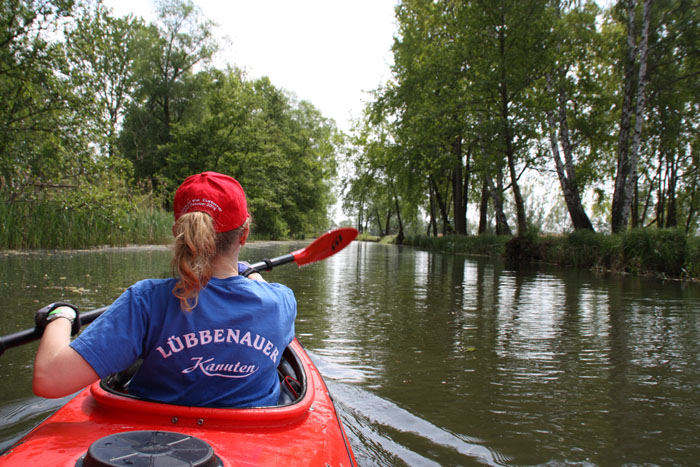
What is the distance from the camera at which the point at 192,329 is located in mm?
1470

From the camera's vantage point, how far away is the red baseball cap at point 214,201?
1565 mm

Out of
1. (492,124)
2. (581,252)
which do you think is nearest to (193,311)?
(581,252)

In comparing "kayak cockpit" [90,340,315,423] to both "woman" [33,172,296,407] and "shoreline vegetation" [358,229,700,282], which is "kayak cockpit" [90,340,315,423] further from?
"shoreline vegetation" [358,229,700,282]

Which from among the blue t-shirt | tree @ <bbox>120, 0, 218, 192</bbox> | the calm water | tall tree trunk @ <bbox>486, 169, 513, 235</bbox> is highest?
tree @ <bbox>120, 0, 218, 192</bbox>

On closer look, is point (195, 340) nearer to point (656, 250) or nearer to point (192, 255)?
point (192, 255)

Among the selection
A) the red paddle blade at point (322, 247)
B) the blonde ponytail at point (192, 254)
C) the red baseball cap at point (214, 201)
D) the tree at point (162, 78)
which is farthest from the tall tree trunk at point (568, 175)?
the tree at point (162, 78)

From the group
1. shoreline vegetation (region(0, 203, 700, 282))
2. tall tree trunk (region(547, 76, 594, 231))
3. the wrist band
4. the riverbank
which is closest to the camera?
the wrist band

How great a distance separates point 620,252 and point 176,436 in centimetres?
1200

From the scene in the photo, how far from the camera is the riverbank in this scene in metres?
9.71

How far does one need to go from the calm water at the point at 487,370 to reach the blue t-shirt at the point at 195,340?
922mm

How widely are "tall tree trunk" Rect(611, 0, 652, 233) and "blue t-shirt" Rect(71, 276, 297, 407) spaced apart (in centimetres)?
1221

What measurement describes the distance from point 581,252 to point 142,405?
13.1 metres

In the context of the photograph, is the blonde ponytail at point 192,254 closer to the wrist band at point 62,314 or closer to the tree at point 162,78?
the wrist band at point 62,314

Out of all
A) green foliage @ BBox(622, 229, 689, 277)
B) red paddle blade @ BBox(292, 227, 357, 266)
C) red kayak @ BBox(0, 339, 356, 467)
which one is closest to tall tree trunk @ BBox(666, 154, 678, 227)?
green foliage @ BBox(622, 229, 689, 277)
